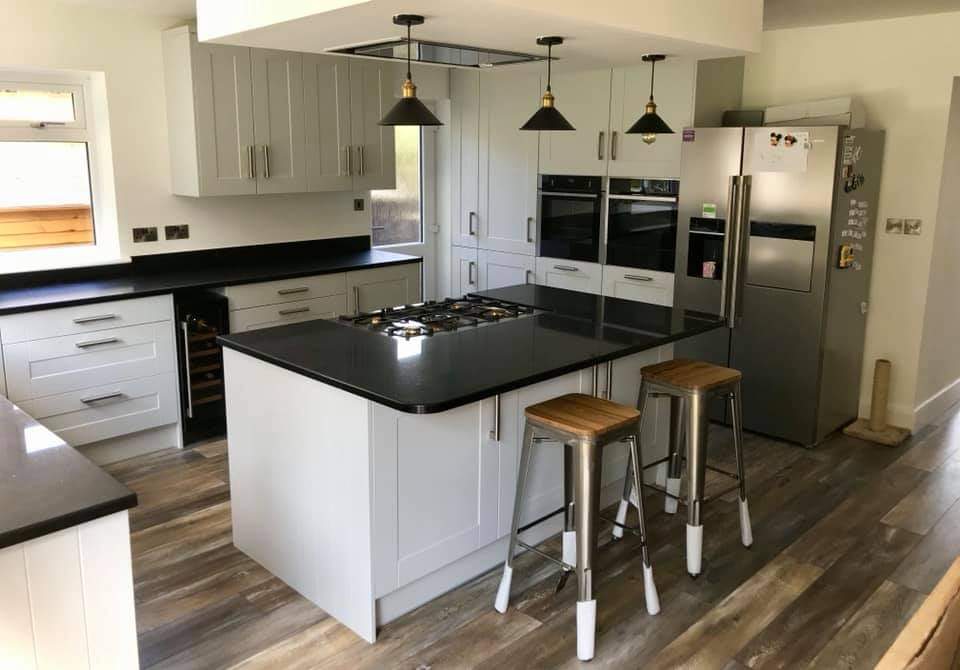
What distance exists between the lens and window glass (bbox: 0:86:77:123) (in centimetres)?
423

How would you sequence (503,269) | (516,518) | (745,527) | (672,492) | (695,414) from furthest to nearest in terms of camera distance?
(503,269) < (672,492) < (745,527) < (695,414) < (516,518)

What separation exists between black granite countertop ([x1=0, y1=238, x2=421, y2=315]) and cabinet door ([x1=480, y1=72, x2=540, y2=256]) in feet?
2.71

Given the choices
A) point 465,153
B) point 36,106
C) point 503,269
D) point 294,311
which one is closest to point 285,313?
point 294,311

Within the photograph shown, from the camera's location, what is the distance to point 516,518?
2838 mm

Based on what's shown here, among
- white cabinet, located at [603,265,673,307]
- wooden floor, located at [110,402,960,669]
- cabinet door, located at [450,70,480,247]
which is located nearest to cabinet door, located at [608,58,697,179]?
white cabinet, located at [603,265,673,307]

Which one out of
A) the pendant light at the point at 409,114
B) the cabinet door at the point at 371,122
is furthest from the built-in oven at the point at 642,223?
the pendant light at the point at 409,114

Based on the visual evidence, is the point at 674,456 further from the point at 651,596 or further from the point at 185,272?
the point at 185,272

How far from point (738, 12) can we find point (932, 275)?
2291mm

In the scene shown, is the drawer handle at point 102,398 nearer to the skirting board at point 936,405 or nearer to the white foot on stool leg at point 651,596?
the white foot on stool leg at point 651,596

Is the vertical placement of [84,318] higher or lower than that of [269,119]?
lower

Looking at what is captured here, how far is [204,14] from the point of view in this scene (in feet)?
9.44

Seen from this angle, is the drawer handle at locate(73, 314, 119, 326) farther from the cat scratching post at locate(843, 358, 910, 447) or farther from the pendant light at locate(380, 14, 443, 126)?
the cat scratching post at locate(843, 358, 910, 447)

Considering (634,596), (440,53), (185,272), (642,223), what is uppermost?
(440,53)

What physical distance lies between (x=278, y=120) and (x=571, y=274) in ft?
6.95
